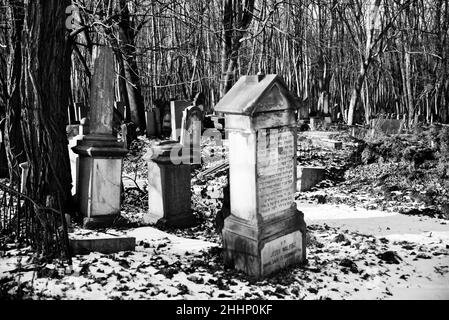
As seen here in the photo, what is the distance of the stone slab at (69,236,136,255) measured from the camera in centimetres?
498

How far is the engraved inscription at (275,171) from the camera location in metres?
5.07

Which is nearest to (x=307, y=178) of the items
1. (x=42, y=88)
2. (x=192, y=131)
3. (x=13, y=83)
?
(x=192, y=131)

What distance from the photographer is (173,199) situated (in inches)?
300

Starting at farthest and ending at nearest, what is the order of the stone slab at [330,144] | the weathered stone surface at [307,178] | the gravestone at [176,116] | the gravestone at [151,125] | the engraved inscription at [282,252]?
1. the gravestone at [151,125]
2. the stone slab at [330,144]
3. the gravestone at [176,116]
4. the weathered stone surface at [307,178]
5. the engraved inscription at [282,252]

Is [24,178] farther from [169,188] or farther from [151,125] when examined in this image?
[151,125]

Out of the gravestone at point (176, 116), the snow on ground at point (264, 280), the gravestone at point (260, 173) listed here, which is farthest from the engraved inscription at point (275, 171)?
the gravestone at point (176, 116)

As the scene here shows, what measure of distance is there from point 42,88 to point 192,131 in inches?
282

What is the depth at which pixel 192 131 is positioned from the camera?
42.0ft

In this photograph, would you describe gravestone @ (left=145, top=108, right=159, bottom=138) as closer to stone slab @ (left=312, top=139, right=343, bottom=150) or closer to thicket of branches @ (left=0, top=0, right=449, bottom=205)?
thicket of branches @ (left=0, top=0, right=449, bottom=205)

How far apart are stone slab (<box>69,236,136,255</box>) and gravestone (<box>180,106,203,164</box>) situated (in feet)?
23.3

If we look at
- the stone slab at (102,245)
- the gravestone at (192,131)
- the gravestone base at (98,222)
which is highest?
the gravestone at (192,131)

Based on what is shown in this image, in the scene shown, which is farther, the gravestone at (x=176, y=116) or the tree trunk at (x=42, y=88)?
the gravestone at (x=176, y=116)

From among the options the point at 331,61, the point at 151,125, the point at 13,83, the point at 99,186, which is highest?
the point at 331,61

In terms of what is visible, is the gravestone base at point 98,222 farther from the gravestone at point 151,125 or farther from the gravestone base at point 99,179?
the gravestone at point 151,125
